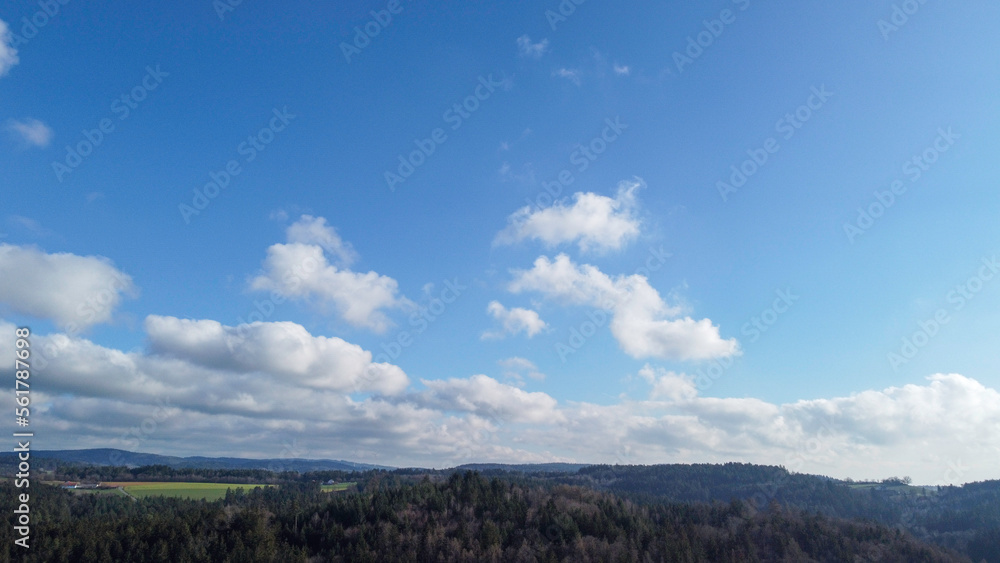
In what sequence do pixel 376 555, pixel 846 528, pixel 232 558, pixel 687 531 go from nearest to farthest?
pixel 232 558 → pixel 376 555 → pixel 687 531 → pixel 846 528

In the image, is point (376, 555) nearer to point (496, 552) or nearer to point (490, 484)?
point (496, 552)

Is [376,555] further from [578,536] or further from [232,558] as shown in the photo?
[578,536]

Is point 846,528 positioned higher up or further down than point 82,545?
further down

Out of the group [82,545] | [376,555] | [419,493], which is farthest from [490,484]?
[82,545]

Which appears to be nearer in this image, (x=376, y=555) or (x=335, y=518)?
(x=376, y=555)

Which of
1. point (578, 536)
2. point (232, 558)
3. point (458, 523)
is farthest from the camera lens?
point (458, 523)

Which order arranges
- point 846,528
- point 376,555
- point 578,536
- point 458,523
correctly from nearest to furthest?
point 376,555
point 578,536
point 458,523
point 846,528

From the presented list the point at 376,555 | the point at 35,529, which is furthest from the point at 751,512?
the point at 35,529

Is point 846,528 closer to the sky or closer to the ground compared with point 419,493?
closer to the ground

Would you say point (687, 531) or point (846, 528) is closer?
point (687, 531)
